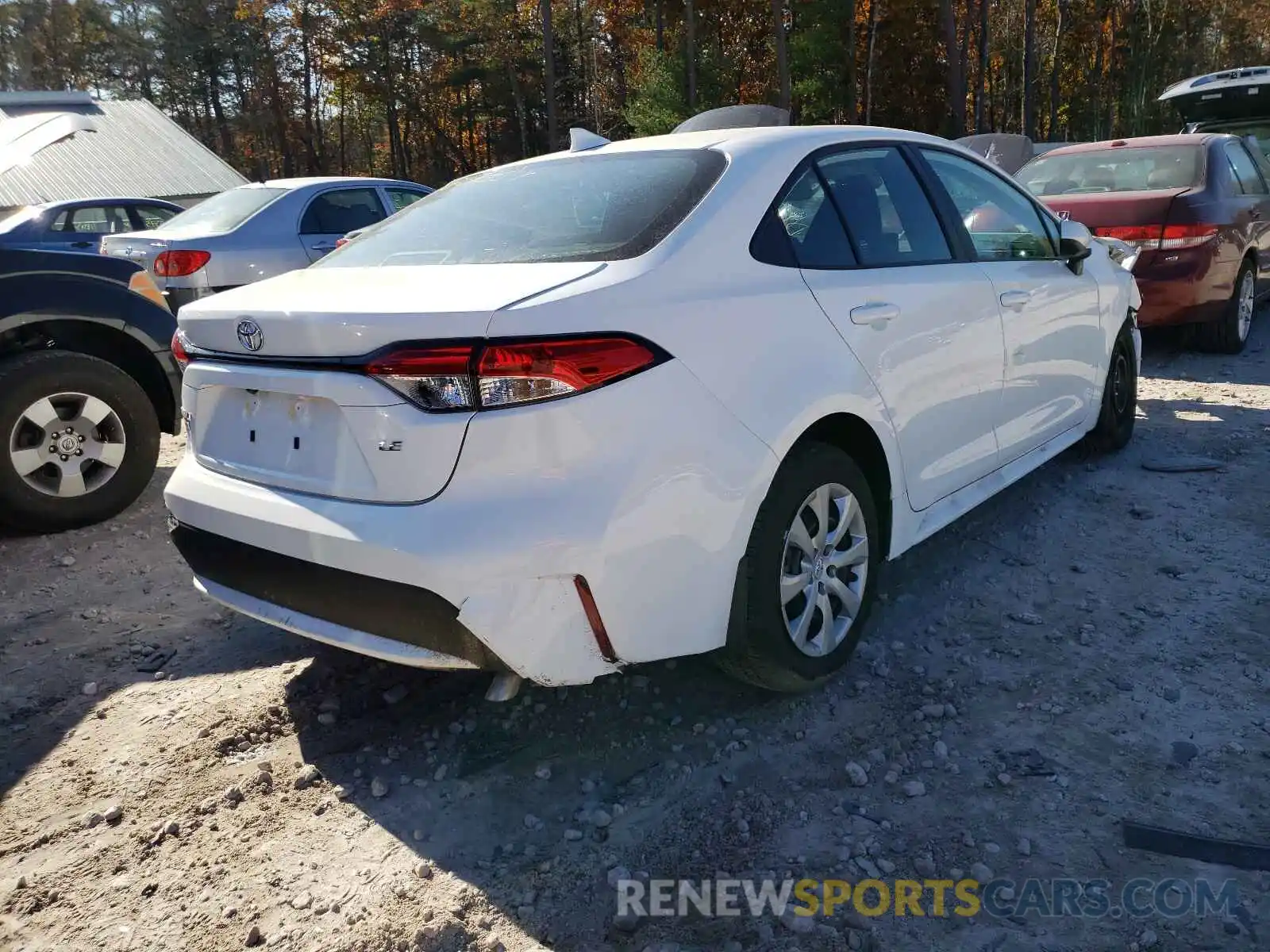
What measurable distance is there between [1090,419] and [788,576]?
2.77 meters

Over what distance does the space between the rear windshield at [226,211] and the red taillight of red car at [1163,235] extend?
22.3 ft

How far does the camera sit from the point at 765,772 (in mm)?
2713

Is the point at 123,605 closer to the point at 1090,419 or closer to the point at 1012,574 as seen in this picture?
the point at 1012,574

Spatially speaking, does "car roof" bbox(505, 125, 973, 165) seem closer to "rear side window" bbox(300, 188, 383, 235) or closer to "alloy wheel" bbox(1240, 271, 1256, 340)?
"alloy wheel" bbox(1240, 271, 1256, 340)

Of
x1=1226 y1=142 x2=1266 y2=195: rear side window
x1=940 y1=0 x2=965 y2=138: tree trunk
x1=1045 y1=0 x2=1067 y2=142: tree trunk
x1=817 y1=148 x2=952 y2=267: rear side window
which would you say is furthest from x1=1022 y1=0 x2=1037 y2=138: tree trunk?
x1=817 y1=148 x2=952 y2=267: rear side window

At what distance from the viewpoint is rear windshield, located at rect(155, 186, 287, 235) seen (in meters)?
8.68

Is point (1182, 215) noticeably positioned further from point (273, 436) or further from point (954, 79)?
point (954, 79)

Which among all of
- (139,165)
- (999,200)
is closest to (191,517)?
(999,200)

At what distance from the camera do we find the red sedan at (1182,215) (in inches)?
279

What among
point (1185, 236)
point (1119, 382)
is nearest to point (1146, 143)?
point (1185, 236)

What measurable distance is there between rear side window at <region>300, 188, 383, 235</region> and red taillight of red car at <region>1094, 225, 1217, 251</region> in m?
6.12

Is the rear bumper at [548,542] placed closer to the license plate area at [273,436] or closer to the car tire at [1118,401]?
the license plate area at [273,436]

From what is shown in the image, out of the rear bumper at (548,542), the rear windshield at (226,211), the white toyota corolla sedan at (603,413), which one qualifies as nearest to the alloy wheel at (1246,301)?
the white toyota corolla sedan at (603,413)

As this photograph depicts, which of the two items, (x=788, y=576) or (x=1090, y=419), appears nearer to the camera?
(x=788, y=576)
